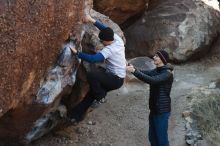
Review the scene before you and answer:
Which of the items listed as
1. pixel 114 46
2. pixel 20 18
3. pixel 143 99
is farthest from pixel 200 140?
pixel 20 18

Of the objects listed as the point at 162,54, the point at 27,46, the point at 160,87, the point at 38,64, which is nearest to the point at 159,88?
the point at 160,87

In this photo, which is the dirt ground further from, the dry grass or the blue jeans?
the blue jeans

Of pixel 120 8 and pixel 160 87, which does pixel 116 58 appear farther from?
pixel 120 8

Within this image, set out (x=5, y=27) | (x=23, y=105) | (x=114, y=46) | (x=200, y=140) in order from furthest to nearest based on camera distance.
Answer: (x=200, y=140)
(x=114, y=46)
(x=23, y=105)
(x=5, y=27)

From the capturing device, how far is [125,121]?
11.0 metres

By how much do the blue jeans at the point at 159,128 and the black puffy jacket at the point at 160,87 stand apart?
0.40 ft

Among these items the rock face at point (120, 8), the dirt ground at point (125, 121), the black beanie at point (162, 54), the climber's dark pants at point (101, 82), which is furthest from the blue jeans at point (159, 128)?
the rock face at point (120, 8)

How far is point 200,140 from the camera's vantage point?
10.3 m

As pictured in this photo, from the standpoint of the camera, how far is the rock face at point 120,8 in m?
13.3

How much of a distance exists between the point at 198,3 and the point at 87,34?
6033 mm

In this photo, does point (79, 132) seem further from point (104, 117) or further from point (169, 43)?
point (169, 43)

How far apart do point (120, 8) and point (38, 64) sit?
6860 mm

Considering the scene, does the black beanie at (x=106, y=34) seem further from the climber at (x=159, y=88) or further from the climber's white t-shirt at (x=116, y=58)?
the climber at (x=159, y=88)

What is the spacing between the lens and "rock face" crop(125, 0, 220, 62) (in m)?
14.0
